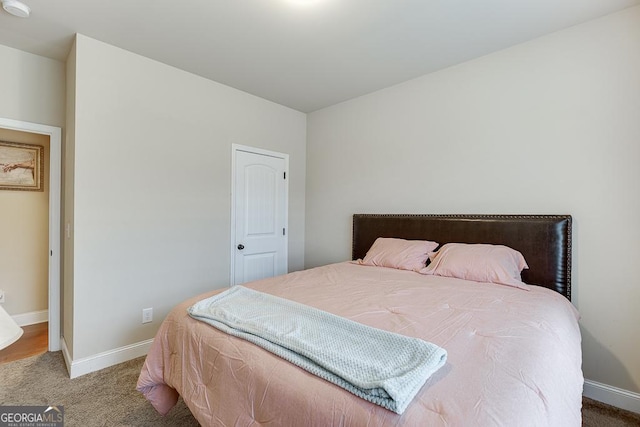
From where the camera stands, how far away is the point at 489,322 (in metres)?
1.34

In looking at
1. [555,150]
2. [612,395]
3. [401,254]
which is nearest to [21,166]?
[401,254]

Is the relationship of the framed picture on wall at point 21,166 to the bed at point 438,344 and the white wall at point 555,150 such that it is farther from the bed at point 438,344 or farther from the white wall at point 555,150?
the white wall at point 555,150

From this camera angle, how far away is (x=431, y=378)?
90 cm

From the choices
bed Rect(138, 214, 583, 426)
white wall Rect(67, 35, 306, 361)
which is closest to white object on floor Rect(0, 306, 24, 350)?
bed Rect(138, 214, 583, 426)

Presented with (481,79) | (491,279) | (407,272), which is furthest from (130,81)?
(491,279)

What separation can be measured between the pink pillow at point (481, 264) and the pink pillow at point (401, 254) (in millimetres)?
151

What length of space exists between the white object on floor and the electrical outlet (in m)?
1.95

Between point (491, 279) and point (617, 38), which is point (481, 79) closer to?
point (617, 38)

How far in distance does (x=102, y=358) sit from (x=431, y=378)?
2643mm

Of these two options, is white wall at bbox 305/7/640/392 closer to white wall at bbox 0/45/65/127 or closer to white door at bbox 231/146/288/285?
white door at bbox 231/146/288/285

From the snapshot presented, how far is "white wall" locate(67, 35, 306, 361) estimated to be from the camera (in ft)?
7.57

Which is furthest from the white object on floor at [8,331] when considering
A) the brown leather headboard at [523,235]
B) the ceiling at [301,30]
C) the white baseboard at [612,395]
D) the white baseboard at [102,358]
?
the white baseboard at [612,395]

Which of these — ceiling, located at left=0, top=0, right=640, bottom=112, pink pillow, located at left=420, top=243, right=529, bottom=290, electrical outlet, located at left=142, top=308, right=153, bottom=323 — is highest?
ceiling, located at left=0, top=0, right=640, bottom=112

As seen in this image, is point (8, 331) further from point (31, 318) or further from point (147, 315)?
point (31, 318)
